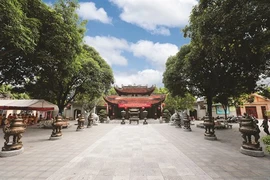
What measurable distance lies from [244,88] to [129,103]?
642 inches

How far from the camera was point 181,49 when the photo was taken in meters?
12.7

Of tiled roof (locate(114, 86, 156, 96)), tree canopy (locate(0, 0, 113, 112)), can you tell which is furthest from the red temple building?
tree canopy (locate(0, 0, 113, 112))

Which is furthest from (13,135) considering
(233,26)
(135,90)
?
(135,90)

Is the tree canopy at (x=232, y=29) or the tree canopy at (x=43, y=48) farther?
the tree canopy at (x=43, y=48)

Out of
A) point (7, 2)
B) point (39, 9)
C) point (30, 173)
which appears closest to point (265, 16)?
point (30, 173)

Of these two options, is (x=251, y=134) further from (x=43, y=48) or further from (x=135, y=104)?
(x=135, y=104)

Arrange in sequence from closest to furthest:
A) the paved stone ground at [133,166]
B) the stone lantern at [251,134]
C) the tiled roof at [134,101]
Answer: the paved stone ground at [133,166], the stone lantern at [251,134], the tiled roof at [134,101]

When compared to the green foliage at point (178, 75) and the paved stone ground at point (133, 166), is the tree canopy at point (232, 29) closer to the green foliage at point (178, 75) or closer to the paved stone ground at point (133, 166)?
the green foliage at point (178, 75)

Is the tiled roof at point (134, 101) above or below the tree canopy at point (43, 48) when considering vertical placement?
below

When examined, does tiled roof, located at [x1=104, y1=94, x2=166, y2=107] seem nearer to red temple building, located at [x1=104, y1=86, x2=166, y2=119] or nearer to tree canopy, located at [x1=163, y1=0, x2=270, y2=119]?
red temple building, located at [x1=104, y1=86, x2=166, y2=119]

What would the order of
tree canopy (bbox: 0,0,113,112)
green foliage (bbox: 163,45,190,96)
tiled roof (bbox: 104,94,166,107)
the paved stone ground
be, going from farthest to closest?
1. tiled roof (bbox: 104,94,166,107)
2. green foliage (bbox: 163,45,190,96)
3. tree canopy (bbox: 0,0,113,112)
4. the paved stone ground

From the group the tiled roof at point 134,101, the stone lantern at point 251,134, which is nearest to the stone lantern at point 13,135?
the stone lantern at point 251,134

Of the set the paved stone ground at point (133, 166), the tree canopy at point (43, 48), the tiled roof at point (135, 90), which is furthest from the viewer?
the tiled roof at point (135, 90)

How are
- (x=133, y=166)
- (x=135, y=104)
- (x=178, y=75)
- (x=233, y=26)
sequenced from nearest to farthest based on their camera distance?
(x=133, y=166) < (x=233, y=26) < (x=178, y=75) < (x=135, y=104)
